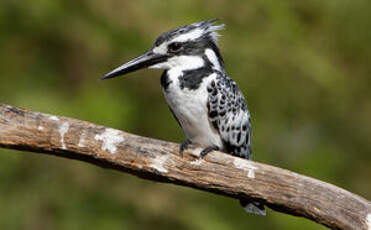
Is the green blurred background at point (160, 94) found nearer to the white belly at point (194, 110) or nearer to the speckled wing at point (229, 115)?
the speckled wing at point (229, 115)

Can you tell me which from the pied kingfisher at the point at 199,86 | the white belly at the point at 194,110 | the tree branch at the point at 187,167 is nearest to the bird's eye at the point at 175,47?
the pied kingfisher at the point at 199,86

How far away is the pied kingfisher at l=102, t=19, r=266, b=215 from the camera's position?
4145 mm

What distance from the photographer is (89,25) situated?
6094mm

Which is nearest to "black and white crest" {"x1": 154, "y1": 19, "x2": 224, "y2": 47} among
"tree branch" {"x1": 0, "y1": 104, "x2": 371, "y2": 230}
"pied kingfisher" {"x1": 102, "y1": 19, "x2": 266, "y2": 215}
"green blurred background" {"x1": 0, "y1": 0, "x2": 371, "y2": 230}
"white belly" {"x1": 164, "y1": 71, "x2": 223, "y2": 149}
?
"pied kingfisher" {"x1": 102, "y1": 19, "x2": 266, "y2": 215}

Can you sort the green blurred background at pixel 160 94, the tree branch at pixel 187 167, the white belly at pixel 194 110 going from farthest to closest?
the green blurred background at pixel 160 94, the white belly at pixel 194 110, the tree branch at pixel 187 167

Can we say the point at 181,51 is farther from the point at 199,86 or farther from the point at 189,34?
the point at 199,86

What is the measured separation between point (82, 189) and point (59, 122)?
2256 millimetres

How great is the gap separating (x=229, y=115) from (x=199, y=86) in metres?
0.30

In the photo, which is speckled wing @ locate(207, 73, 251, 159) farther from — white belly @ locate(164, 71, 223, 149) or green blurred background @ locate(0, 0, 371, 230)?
green blurred background @ locate(0, 0, 371, 230)

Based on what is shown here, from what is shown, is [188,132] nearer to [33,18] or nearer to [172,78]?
[172,78]

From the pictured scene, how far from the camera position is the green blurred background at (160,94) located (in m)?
5.84

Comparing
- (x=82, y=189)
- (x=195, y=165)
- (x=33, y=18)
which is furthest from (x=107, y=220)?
(x=195, y=165)

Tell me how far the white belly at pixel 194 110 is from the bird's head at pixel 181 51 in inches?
4.6

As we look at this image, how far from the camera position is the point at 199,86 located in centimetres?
415
